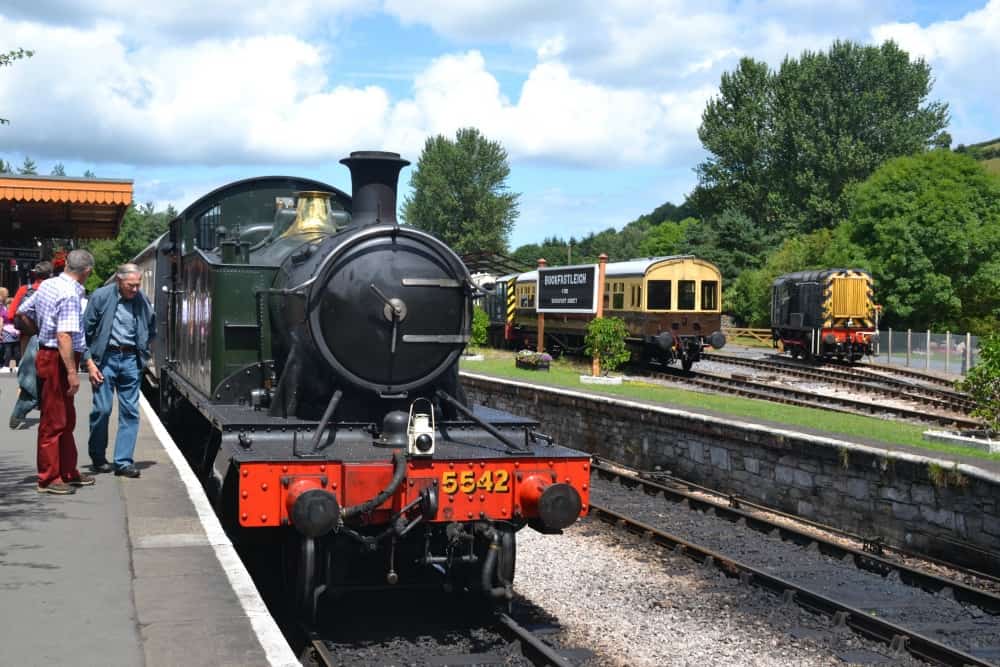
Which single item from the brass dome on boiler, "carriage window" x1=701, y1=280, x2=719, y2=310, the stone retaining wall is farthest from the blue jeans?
"carriage window" x1=701, y1=280, x2=719, y2=310

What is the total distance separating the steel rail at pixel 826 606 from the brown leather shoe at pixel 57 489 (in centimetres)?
531

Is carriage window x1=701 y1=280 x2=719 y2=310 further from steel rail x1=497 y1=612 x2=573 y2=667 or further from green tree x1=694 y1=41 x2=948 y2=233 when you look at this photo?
green tree x1=694 y1=41 x2=948 y2=233

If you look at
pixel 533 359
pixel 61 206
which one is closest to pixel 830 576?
pixel 61 206

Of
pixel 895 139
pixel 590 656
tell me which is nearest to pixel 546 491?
pixel 590 656

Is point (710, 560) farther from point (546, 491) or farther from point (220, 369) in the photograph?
point (220, 369)

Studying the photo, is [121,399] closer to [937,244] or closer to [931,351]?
[931,351]

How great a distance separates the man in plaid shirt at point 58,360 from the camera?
295 inches

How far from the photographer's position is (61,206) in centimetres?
1783

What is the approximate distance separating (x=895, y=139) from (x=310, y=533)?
6058 centimetres

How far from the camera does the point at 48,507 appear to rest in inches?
287

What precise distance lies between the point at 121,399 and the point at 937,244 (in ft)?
122

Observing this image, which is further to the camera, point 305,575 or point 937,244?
point 937,244

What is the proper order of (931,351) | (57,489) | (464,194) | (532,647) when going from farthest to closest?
(464,194), (931,351), (57,489), (532,647)

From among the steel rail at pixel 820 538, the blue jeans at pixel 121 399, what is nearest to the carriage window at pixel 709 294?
the steel rail at pixel 820 538
